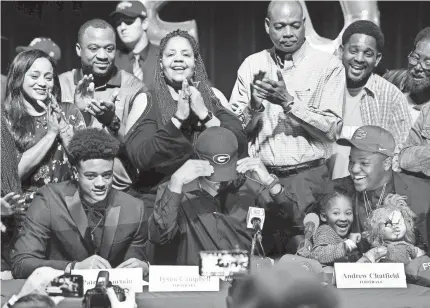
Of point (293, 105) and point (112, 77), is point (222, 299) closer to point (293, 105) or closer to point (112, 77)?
point (293, 105)

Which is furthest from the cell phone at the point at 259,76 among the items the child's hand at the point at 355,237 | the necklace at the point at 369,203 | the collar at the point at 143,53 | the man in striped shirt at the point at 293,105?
the child's hand at the point at 355,237

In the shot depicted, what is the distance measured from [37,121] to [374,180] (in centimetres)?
171

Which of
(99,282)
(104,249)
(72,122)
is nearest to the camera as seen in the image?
(99,282)

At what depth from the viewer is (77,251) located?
3207 mm

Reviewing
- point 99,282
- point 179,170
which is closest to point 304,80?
point 179,170

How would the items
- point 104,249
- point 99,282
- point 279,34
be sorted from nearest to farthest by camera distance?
point 99,282, point 104,249, point 279,34

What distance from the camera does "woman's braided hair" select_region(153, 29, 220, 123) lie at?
3504mm

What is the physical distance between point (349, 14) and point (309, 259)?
4.65 feet

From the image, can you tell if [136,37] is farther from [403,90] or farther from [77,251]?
[403,90]

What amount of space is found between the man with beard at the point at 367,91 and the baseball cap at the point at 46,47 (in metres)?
1.48

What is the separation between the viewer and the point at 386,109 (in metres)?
3.80

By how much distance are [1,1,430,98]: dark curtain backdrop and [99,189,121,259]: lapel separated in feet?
2.75

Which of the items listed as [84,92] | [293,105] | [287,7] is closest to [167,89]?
[84,92]

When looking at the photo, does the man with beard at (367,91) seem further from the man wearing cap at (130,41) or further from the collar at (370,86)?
the man wearing cap at (130,41)
